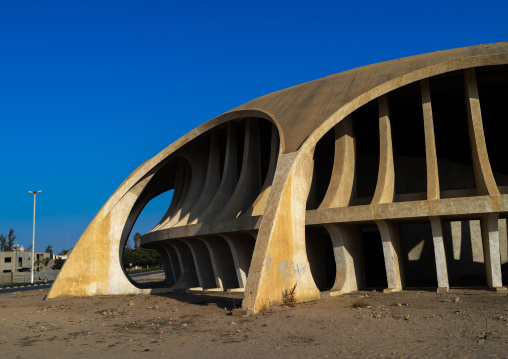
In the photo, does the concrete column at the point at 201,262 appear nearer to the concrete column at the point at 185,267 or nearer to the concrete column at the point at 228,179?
the concrete column at the point at 228,179

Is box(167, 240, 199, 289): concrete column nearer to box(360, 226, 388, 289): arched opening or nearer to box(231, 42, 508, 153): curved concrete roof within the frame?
box(231, 42, 508, 153): curved concrete roof

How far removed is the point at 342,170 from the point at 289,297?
6.12 m

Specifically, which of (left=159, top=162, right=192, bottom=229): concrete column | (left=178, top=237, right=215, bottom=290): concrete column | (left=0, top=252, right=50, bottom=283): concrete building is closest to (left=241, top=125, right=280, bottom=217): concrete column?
(left=178, top=237, right=215, bottom=290): concrete column

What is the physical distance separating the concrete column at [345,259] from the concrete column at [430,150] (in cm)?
294

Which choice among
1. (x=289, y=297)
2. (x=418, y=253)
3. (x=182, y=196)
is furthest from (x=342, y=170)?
(x=182, y=196)

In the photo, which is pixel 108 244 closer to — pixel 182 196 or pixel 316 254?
pixel 182 196

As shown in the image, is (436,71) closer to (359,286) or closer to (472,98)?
(472,98)

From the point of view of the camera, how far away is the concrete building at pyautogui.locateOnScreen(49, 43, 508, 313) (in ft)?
44.8

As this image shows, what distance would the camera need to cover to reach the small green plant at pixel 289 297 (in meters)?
11.7

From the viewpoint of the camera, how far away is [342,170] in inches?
654

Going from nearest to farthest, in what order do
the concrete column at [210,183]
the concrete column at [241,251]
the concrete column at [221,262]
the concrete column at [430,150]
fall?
the concrete column at [430,150]
the concrete column at [241,251]
the concrete column at [221,262]
the concrete column at [210,183]

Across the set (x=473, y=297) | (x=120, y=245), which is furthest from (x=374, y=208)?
(x=120, y=245)

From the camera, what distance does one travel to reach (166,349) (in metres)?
7.89

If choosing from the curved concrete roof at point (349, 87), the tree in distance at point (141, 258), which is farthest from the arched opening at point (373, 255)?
the tree in distance at point (141, 258)
